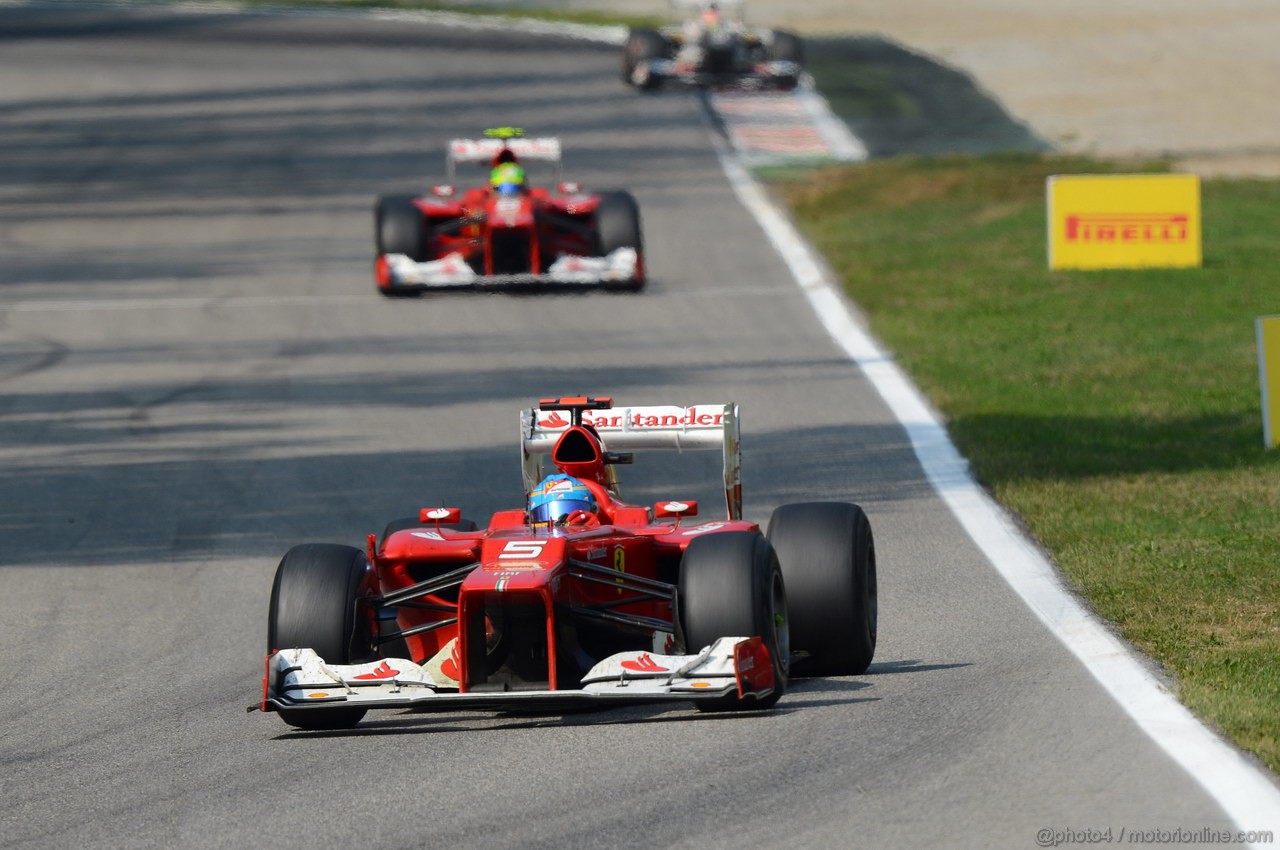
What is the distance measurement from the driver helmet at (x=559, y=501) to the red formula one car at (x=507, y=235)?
11.5m

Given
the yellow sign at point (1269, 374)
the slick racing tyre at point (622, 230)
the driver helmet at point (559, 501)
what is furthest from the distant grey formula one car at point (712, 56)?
the driver helmet at point (559, 501)

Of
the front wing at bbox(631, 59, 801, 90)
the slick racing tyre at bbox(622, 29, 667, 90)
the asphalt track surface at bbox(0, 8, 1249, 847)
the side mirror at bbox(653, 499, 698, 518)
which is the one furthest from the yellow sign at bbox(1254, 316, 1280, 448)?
the slick racing tyre at bbox(622, 29, 667, 90)

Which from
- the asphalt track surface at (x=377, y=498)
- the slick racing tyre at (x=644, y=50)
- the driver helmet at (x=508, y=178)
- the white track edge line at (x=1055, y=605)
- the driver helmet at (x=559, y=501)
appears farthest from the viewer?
the slick racing tyre at (x=644, y=50)

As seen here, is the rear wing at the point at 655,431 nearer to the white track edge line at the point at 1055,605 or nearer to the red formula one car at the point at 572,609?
the red formula one car at the point at 572,609

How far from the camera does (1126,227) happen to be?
21.5 meters

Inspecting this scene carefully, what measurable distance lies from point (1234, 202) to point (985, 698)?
19.5 meters

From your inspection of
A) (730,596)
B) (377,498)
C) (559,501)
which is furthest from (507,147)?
(730,596)

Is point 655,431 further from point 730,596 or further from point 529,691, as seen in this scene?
point 529,691

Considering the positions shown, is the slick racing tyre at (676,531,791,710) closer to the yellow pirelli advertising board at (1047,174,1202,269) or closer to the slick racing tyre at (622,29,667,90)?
the yellow pirelli advertising board at (1047,174,1202,269)

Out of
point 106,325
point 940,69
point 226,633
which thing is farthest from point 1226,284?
point 940,69

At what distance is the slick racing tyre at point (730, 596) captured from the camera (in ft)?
24.5

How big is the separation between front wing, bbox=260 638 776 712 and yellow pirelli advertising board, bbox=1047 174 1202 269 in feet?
47.4

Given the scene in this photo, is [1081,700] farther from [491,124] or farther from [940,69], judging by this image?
[940,69]

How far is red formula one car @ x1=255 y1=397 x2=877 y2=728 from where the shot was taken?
7.39m
